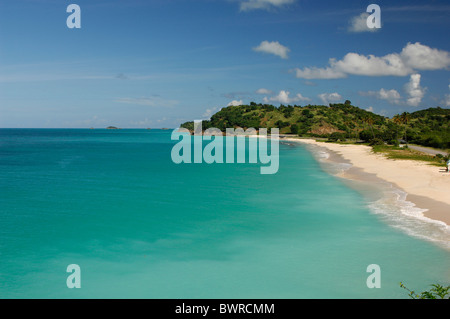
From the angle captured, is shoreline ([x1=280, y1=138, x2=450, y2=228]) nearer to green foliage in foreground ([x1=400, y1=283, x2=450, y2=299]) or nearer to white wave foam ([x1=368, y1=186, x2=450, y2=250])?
white wave foam ([x1=368, y1=186, x2=450, y2=250])

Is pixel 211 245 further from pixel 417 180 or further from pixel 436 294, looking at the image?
pixel 417 180

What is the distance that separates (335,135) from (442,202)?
359 ft

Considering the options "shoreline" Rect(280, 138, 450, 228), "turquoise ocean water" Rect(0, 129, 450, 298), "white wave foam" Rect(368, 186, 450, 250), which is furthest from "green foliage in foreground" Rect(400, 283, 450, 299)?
"shoreline" Rect(280, 138, 450, 228)

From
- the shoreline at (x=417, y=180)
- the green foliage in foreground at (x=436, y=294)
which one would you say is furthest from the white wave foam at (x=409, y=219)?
the green foliage in foreground at (x=436, y=294)

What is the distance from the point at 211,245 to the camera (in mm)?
20078

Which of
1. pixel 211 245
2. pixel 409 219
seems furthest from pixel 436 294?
pixel 409 219

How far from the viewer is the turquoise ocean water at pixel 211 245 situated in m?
15.1

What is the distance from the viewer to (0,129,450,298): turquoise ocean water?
1507 cm

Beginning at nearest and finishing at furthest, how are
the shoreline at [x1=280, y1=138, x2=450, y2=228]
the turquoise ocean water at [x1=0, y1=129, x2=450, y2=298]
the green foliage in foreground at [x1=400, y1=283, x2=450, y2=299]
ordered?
the green foliage in foreground at [x1=400, y1=283, x2=450, y2=299] < the turquoise ocean water at [x1=0, y1=129, x2=450, y2=298] < the shoreline at [x1=280, y1=138, x2=450, y2=228]

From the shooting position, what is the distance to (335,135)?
132 metres

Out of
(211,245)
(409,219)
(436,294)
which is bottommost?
(436,294)

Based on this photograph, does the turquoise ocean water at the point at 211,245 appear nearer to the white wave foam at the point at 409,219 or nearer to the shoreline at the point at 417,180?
the white wave foam at the point at 409,219
